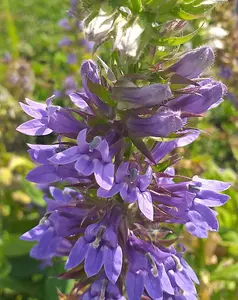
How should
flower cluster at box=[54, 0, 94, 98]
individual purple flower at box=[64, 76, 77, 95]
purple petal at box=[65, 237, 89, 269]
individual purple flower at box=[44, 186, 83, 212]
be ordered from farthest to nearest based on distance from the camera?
flower cluster at box=[54, 0, 94, 98]
individual purple flower at box=[64, 76, 77, 95]
individual purple flower at box=[44, 186, 83, 212]
purple petal at box=[65, 237, 89, 269]

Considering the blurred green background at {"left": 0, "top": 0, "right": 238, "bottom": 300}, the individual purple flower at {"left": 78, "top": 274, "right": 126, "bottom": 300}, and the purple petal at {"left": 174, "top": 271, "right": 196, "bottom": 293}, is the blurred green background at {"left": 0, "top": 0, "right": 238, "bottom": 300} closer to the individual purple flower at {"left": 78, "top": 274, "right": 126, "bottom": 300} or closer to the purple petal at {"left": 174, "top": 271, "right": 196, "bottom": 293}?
the individual purple flower at {"left": 78, "top": 274, "right": 126, "bottom": 300}

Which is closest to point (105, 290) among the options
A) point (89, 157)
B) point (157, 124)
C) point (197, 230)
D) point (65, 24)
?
point (197, 230)

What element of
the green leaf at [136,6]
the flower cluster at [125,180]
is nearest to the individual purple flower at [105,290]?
the flower cluster at [125,180]

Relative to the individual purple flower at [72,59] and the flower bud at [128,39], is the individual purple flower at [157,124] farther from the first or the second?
the individual purple flower at [72,59]

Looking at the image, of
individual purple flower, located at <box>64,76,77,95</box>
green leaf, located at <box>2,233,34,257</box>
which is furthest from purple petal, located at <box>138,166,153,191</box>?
individual purple flower, located at <box>64,76,77,95</box>

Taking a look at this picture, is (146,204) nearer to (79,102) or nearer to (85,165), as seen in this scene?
(85,165)

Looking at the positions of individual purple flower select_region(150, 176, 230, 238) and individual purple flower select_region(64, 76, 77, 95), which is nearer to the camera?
individual purple flower select_region(150, 176, 230, 238)
